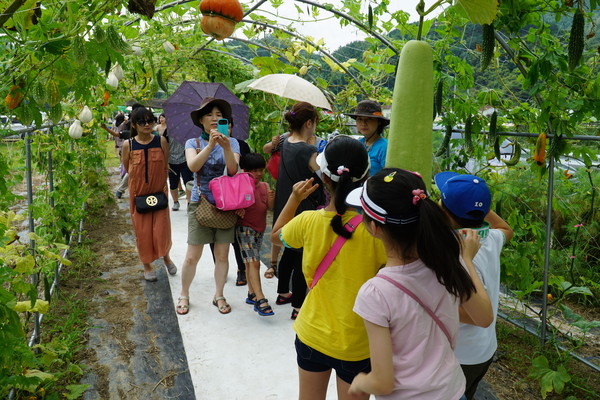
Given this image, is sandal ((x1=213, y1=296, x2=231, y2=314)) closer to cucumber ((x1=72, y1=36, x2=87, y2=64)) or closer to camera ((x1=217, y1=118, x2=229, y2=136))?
camera ((x1=217, y1=118, x2=229, y2=136))

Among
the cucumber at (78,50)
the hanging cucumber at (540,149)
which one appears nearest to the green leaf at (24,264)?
the cucumber at (78,50)

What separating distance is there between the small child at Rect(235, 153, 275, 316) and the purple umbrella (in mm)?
648

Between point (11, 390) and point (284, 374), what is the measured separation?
151 centimetres

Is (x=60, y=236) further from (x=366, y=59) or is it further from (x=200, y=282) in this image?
(x=366, y=59)

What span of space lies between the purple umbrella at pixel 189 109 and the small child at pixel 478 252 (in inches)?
108

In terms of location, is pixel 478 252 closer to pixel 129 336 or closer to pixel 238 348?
pixel 238 348

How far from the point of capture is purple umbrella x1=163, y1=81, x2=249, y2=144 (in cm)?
426

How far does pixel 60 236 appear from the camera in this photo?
430 cm

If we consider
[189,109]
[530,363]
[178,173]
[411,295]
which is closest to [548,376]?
[530,363]

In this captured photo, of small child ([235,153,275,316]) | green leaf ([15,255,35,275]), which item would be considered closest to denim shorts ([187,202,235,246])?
small child ([235,153,275,316])

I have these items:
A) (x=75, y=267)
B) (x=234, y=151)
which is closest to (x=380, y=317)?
(x=234, y=151)

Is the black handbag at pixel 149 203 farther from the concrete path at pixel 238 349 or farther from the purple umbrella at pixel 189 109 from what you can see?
the concrete path at pixel 238 349

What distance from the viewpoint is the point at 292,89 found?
396cm

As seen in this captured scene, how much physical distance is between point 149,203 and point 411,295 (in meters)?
3.22
